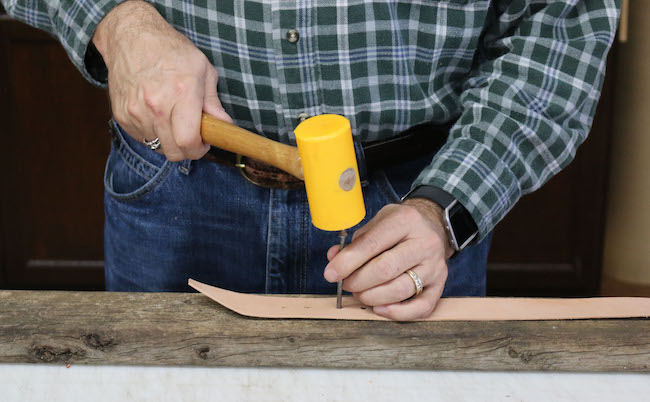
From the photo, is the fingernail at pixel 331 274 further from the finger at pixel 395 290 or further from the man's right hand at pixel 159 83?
the man's right hand at pixel 159 83

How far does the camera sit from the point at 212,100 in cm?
85

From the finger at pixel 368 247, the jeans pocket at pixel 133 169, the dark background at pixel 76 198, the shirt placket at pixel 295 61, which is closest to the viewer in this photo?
the finger at pixel 368 247

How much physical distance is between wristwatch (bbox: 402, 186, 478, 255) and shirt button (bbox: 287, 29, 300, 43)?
256 millimetres

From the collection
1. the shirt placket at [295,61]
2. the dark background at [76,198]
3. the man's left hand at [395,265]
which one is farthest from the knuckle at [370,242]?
the dark background at [76,198]

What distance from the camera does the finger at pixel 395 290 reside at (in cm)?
79

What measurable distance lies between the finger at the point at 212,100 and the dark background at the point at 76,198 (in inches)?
55.7

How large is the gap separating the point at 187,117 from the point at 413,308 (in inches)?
13.8

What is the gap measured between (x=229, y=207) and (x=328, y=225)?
29 cm

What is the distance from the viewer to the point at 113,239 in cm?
110

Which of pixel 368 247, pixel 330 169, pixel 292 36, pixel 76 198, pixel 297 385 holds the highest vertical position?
pixel 292 36

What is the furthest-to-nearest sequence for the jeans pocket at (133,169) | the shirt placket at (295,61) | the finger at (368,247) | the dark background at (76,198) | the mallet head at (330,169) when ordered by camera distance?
the dark background at (76,198), the jeans pocket at (133,169), the shirt placket at (295,61), the finger at (368,247), the mallet head at (330,169)

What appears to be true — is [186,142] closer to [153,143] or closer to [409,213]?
[153,143]

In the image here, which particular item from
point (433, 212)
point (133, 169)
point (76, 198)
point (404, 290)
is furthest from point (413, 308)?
point (76, 198)

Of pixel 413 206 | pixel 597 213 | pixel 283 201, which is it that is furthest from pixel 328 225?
pixel 597 213
